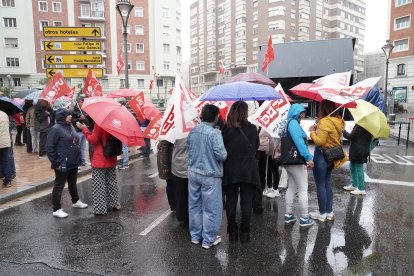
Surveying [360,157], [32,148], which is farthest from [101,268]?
[32,148]

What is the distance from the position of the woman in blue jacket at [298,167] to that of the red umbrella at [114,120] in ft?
7.09

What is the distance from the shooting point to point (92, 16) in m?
49.5

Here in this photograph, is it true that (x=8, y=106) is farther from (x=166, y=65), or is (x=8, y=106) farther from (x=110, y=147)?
(x=166, y=65)

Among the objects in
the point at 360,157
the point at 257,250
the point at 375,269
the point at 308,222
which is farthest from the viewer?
the point at 360,157

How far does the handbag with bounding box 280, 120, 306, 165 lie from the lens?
4746 millimetres

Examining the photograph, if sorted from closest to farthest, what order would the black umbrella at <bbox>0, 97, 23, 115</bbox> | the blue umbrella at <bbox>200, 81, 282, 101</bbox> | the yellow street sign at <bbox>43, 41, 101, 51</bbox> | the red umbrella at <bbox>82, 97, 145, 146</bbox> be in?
the blue umbrella at <bbox>200, 81, 282, 101</bbox>
the red umbrella at <bbox>82, 97, 145, 146</bbox>
the black umbrella at <bbox>0, 97, 23, 115</bbox>
the yellow street sign at <bbox>43, 41, 101, 51</bbox>

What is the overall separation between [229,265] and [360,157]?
3.92m

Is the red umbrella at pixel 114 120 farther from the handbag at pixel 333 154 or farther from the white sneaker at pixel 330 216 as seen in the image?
the white sneaker at pixel 330 216

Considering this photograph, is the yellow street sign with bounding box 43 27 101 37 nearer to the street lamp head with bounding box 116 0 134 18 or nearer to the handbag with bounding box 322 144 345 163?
the street lamp head with bounding box 116 0 134 18

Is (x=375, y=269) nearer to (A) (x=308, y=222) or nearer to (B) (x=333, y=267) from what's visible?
(B) (x=333, y=267)

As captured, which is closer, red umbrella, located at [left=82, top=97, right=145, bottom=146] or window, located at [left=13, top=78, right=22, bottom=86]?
red umbrella, located at [left=82, top=97, right=145, bottom=146]

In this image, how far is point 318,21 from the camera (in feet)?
234

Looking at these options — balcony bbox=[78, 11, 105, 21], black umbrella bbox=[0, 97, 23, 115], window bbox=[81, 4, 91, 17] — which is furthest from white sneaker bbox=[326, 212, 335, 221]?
window bbox=[81, 4, 91, 17]

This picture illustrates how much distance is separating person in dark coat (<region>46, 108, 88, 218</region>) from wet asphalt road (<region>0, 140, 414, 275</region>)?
1.46 feet
